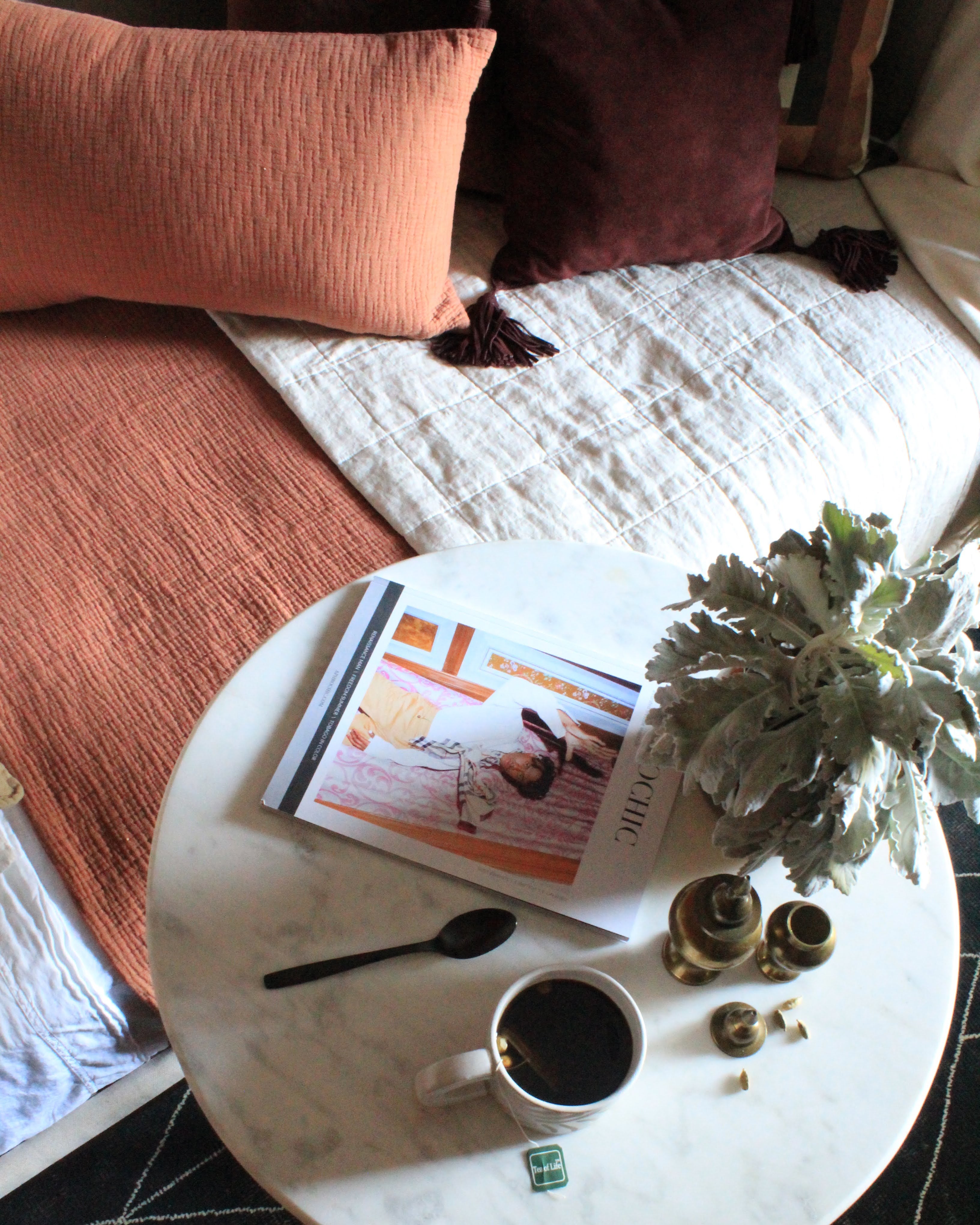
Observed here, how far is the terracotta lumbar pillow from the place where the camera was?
1.03 m

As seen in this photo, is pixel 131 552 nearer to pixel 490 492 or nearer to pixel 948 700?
pixel 490 492

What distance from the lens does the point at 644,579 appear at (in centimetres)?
85

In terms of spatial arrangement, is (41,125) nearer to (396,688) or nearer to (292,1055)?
(396,688)

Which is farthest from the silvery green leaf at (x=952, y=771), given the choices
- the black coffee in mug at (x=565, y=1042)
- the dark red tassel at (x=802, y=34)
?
the dark red tassel at (x=802, y=34)

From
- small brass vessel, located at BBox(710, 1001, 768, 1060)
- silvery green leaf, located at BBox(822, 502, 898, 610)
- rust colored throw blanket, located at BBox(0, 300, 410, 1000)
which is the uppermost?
silvery green leaf, located at BBox(822, 502, 898, 610)

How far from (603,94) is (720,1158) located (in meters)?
1.13

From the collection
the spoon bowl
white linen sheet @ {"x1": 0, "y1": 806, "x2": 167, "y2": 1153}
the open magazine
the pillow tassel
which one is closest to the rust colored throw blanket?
white linen sheet @ {"x1": 0, "y1": 806, "x2": 167, "y2": 1153}

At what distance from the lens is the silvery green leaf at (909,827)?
1.71 ft

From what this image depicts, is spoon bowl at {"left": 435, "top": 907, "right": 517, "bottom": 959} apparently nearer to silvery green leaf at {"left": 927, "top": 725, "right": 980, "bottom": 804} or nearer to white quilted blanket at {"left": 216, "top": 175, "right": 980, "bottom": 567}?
silvery green leaf at {"left": 927, "top": 725, "right": 980, "bottom": 804}

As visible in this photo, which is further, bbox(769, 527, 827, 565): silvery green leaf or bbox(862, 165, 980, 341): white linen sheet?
bbox(862, 165, 980, 341): white linen sheet

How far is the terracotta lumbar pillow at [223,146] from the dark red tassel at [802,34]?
1.50 ft

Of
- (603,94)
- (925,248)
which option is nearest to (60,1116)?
(603,94)

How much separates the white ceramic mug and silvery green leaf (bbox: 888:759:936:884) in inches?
7.0

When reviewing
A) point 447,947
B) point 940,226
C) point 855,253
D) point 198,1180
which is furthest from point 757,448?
point 198,1180
